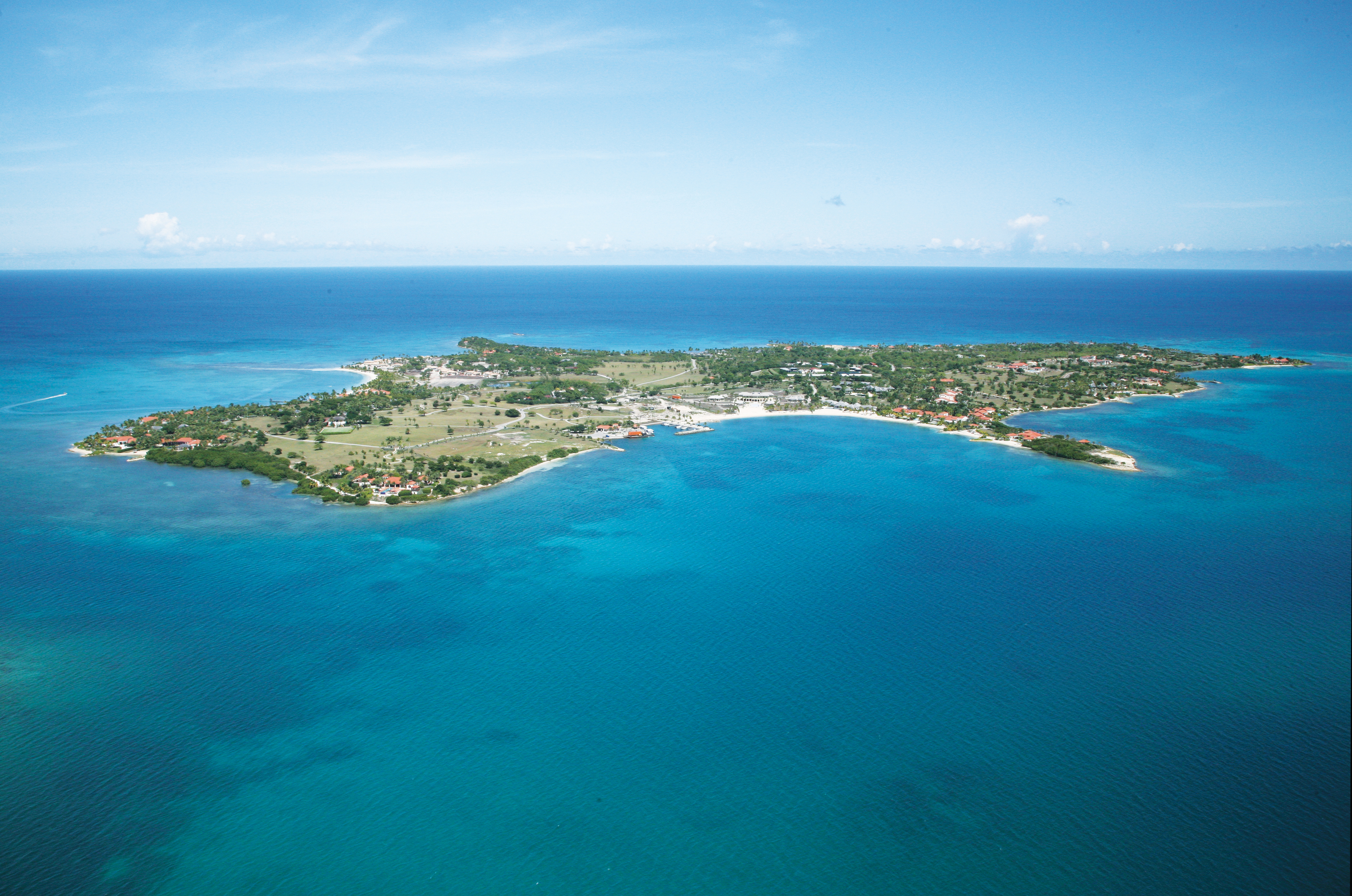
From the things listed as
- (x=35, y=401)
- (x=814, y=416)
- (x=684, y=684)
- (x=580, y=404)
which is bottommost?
(x=684, y=684)

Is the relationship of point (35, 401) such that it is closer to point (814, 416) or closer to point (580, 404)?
point (580, 404)

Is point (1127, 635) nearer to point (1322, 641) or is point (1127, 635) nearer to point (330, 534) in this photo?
point (1322, 641)

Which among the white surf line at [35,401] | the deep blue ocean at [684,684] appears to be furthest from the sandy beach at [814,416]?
the white surf line at [35,401]

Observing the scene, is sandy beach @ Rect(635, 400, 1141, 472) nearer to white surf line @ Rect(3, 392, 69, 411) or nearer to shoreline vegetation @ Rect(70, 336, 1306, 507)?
shoreline vegetation @ Rect(70, 336, 1306, 507)

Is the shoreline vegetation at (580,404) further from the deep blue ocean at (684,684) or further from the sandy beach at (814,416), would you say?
the deep blue ocean at (684,684)

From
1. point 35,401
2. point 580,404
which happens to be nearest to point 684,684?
point 580,404

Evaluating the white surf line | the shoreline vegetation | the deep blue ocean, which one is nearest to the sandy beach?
the shoreline vegetation
